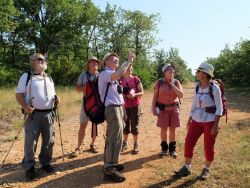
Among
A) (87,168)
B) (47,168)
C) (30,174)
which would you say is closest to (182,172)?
(87,168)

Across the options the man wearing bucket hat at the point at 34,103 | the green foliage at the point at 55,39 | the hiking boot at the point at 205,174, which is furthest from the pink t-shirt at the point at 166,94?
the green foliage at the point at 55,39

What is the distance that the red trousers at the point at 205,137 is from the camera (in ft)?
19.2

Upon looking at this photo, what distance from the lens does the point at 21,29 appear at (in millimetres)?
34375

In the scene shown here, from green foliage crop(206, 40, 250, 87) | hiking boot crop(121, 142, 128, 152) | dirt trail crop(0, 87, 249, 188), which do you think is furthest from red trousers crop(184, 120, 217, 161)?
green foliage crop(206, 40, 250, 87)

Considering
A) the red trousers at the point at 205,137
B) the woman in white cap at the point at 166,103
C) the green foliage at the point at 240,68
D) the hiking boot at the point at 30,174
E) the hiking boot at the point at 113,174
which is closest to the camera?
the red trousers at the point at 205,137

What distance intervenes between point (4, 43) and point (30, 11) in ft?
13.0

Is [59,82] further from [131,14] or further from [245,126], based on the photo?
[245,126]

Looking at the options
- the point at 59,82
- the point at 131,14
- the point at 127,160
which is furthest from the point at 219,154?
the point at 131,14

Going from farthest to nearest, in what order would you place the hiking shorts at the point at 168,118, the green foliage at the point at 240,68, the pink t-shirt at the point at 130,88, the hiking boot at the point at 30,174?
1. the green foliage at the point at 240,68
2. the pink t-shirt at the point at 130,88
3. the hiking shorts at the point at 168,118
4. the hiking boot at the point at 30,174

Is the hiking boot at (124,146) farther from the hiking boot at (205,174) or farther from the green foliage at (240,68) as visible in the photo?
the green foliage at (240,68)

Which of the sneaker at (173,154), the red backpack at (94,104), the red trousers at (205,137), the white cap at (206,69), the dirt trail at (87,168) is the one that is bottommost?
the dirt trail at (87,168)

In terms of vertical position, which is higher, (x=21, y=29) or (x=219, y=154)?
(x=21, y=29)

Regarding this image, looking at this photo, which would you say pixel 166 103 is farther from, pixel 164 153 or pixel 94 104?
pixel 94 104

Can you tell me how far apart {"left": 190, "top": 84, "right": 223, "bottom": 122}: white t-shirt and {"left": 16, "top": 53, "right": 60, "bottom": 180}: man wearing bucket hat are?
7.98 ft
